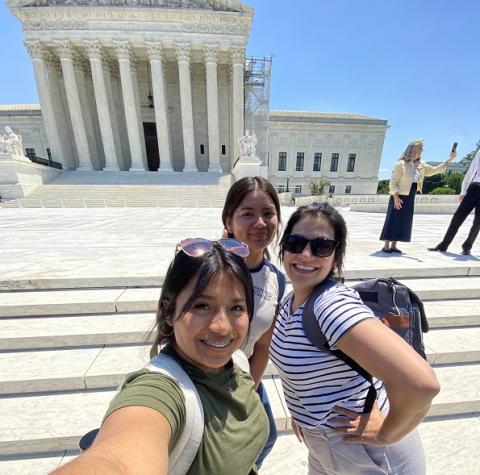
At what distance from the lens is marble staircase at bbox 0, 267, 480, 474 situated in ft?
5.82

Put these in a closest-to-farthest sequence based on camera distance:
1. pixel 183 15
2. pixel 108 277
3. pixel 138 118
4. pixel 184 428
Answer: pixel 184 428 → pixel 108 277 → pixel 183 15 → pixel 138 118

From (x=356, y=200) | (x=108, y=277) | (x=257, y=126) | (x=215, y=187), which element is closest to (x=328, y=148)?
(x=257, y=126)

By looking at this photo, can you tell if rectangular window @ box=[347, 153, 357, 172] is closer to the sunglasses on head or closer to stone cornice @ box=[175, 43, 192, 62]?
stone cornice @ box=[175, 43, 192, 62]

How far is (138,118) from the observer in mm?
22828

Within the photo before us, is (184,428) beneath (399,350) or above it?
beneath

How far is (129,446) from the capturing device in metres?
0.67

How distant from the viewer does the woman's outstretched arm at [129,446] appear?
618 millimetres

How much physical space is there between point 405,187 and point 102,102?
26.0 meters

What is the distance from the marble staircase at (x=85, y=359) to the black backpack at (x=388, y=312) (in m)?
1.02

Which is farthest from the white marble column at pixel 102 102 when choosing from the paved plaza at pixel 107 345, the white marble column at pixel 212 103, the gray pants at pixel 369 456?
the gray pants at pixel 369 456

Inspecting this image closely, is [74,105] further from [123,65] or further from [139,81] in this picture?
[139,81]

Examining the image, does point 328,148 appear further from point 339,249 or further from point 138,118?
point 339,249

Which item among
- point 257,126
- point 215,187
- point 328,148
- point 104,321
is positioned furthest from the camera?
point 328,148

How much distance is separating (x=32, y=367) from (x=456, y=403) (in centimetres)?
364
